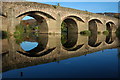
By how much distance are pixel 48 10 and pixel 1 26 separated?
7911 mm

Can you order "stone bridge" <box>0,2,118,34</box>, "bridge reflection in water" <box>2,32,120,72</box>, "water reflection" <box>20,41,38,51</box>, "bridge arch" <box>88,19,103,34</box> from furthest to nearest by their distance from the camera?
"bridge arch" <box>88,19,103,34</box>, "stone bridge" <box>0,2,118,34</box>, "water reflection" <box>20,41,38,51</box>, "bridge reflection in water" <box>2,32,120,72</box>

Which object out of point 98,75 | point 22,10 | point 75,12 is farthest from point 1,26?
point 98,75

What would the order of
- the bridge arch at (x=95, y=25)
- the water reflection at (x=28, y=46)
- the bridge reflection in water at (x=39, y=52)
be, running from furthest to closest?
the bridge arch at (x=95, y=25) → the water reflection at (x=28, y=46) → the bridge reflection in water at (x=39, y=52)

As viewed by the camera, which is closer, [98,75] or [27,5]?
[98,75]

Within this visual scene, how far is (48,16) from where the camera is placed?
77.9ft

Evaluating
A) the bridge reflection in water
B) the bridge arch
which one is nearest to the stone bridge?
the bridge arch

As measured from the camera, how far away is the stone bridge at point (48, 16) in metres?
18.4

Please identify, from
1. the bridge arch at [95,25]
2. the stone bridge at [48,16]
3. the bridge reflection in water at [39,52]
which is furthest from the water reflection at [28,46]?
the bridge arch at [95,25]

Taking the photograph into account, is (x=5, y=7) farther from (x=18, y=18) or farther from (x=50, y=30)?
(x=50, y=30)

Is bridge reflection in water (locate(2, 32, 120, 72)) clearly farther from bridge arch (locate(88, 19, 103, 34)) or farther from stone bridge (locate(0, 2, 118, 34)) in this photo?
bridge arch (locate(88, 19, 103, 34))

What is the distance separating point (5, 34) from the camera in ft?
59.7

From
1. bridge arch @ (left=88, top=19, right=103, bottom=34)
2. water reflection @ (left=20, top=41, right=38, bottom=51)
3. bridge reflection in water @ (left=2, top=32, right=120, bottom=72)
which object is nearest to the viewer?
bridge reflection in water @ (left=2, top=32, right=120, bottom=72)

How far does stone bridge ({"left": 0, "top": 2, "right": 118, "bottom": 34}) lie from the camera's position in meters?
18.4

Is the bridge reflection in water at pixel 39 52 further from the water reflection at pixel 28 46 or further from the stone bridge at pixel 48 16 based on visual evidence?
the stone bridge at pixel 48 16
